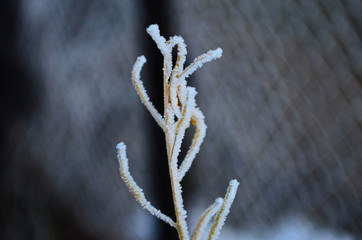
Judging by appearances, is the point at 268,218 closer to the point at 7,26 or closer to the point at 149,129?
the point at 149,129

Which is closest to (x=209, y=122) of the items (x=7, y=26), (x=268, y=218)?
(x=268, y=218)

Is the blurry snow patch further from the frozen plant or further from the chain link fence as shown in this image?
the frozen plant

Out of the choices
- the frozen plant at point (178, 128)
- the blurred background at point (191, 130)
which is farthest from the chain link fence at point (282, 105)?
the frozen plant at point (178, 128)

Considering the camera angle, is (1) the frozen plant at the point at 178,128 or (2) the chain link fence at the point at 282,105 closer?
(1) the frozen plant at the point at 178,128

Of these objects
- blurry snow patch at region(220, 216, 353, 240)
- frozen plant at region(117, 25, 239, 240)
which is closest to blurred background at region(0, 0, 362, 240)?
blurry snow patch at region(220, 216, 353, 240)

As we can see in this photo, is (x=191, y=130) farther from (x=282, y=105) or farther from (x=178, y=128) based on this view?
(x=178, y=128)

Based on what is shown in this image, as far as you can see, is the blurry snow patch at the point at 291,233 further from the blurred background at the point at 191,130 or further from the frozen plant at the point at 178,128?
the frozen plant at the point at 178,128

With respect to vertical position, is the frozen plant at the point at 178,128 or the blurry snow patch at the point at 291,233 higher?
the frozen plant at the point at 178,128
